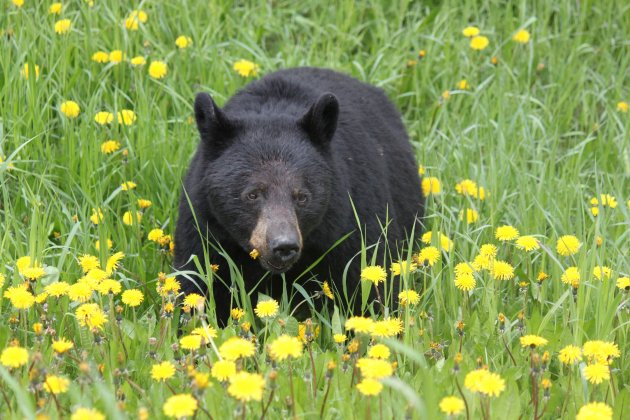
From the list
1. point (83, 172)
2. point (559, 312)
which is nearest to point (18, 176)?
point (83, 172)

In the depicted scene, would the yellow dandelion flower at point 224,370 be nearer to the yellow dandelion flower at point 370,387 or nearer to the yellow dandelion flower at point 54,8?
the yellow dandelion flower at point 370,387

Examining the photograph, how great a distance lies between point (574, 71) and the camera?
744 cm

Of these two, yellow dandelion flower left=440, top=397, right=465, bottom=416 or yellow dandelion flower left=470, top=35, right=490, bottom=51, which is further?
yellow dandelion flower left=470, top=35, right=490, bottom=51

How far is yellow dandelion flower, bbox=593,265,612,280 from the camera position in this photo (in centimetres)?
422

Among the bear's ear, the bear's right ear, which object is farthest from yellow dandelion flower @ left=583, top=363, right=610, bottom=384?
the bear's right ear

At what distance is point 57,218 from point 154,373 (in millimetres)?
2240

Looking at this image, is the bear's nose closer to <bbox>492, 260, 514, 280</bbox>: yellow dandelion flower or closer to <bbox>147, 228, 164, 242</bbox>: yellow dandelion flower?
<bbox>492, 260, 514, 280</bbox>: yellow dandelion flower

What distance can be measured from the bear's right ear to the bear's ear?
341 mm

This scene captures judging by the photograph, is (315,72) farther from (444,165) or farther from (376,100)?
(444,165)

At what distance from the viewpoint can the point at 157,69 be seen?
20.4ft

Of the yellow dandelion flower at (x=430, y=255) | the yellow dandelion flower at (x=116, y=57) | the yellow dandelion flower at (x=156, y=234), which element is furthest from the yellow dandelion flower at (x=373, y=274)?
the yellow dandelion flower at (x=116, y=57)

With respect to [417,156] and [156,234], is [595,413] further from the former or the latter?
[417,156]

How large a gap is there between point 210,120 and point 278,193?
0.46 m

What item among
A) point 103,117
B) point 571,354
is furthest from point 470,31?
point 571,354
